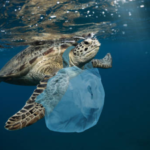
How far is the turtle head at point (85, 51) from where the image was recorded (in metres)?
3.05

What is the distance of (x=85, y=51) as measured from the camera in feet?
10.2

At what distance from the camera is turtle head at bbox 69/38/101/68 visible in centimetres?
305

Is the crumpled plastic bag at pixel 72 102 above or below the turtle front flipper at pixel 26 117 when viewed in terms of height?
above

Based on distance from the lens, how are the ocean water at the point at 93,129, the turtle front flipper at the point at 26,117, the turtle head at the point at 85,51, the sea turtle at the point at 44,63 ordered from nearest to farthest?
the turtle front flipper at the point at 26,117 → the sea turtle at the point at 44,63 → the turtle head at the point at 85,51 → the ocean water at the point at 93,129

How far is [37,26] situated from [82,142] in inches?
330

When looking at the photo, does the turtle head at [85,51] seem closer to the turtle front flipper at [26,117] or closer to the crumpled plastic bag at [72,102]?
the crumpled plastic bag at [72,102]

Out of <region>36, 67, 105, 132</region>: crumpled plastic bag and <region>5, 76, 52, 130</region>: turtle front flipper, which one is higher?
<region>36, 67, 105, 132</region>: crumpled plastic bag

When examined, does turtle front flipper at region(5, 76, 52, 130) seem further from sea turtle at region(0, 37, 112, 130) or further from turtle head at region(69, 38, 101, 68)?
turtle head at region(69, 38, 101, 68)

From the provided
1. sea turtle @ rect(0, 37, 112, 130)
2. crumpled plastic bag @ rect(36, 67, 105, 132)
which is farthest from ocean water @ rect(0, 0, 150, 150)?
crumpled plastic bag @ rect(36, 67, 105, 132)

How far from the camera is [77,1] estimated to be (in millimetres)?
5375

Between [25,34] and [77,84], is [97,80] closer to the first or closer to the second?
[77,84]

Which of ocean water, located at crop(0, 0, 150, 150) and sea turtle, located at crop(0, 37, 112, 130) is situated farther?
ocean water, located at crop(0, 0, 150, 150)

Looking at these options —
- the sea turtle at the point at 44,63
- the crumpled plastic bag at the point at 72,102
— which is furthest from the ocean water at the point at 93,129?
the crumpled plastic bag at the point at 72,102

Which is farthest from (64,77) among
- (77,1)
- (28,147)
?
(28,147)
